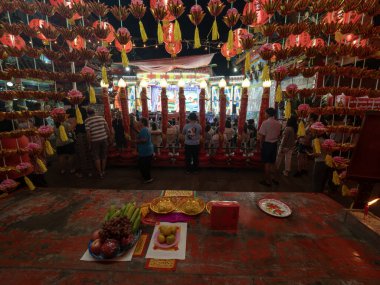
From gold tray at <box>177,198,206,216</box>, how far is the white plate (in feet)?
2.19

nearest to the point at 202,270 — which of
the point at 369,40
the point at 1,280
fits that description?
the point at 1,280

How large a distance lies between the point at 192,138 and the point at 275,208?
9.15 ft

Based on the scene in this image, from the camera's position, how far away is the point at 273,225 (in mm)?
1920

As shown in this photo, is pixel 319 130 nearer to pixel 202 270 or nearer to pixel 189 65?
pixel 202 270

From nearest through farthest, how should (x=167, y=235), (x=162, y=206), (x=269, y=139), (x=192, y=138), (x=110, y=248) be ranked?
(x=110, y=248)
(x=167, y=235)
(x=162, y=206)
(x=269, y=139)
(x=192, y=138)

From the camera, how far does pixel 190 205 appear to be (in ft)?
6.78

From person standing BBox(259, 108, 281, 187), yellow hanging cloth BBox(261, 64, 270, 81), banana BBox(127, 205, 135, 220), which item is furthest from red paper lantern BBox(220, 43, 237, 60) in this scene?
banana BBox(127, 205, 135, 220)

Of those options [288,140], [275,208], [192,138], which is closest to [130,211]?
[275,208]

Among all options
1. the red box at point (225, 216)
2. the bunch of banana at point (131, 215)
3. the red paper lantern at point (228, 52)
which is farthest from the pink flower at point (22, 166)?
the red paper lantern at point (228, 52)

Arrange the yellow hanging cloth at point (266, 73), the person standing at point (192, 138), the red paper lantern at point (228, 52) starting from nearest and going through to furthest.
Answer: the yellow hanging cloth at point (266, 73)
the person standing at point (192, 138)
the red paper lantern at point (228, 52)

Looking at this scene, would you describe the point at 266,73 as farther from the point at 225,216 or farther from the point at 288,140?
the point at 288,140

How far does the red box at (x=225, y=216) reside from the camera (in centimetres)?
180

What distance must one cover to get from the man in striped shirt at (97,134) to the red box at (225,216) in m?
3.57

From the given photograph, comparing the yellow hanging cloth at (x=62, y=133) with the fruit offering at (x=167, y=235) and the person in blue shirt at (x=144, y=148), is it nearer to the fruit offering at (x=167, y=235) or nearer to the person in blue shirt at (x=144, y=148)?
the person in blue shirt at (x=144, y=148)
